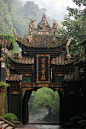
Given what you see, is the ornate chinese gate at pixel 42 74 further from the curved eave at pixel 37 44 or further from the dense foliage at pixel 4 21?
the dense foliage at pixel 4 21

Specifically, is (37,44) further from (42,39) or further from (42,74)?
(42,74)

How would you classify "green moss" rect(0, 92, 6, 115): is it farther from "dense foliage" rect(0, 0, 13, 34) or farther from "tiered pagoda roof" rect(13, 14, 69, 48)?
"dense foliage" rect(0, 0, 13, 34)

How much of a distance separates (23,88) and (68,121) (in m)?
3.75

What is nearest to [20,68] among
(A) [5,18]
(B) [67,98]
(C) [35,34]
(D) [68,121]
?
(C) [35,34]

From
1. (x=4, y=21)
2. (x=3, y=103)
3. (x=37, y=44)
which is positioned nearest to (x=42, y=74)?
(x=37, y=44)

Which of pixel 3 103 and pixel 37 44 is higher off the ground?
pixel 37 44

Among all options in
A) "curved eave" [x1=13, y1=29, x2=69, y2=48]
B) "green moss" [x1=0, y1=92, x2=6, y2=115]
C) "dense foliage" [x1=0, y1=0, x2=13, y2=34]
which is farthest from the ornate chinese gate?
"dense foliage" [x1=0, y1=0, x2=13, y2=34]

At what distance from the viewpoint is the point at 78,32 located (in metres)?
15.6

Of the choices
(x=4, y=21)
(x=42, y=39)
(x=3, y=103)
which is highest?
(x=4, y=21)

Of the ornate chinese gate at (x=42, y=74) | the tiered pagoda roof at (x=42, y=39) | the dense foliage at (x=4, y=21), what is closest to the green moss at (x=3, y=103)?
the ornate chinese gate at (x=42, y=74)

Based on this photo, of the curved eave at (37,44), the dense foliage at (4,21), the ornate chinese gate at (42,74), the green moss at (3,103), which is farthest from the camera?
the dense foliage at (4,21)

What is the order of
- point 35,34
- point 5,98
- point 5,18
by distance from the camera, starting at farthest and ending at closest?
point 5,18
point 35,34
point 5,98

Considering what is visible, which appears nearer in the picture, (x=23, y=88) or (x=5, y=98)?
(x=5, y=98)

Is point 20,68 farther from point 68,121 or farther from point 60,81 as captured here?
point 68,121
